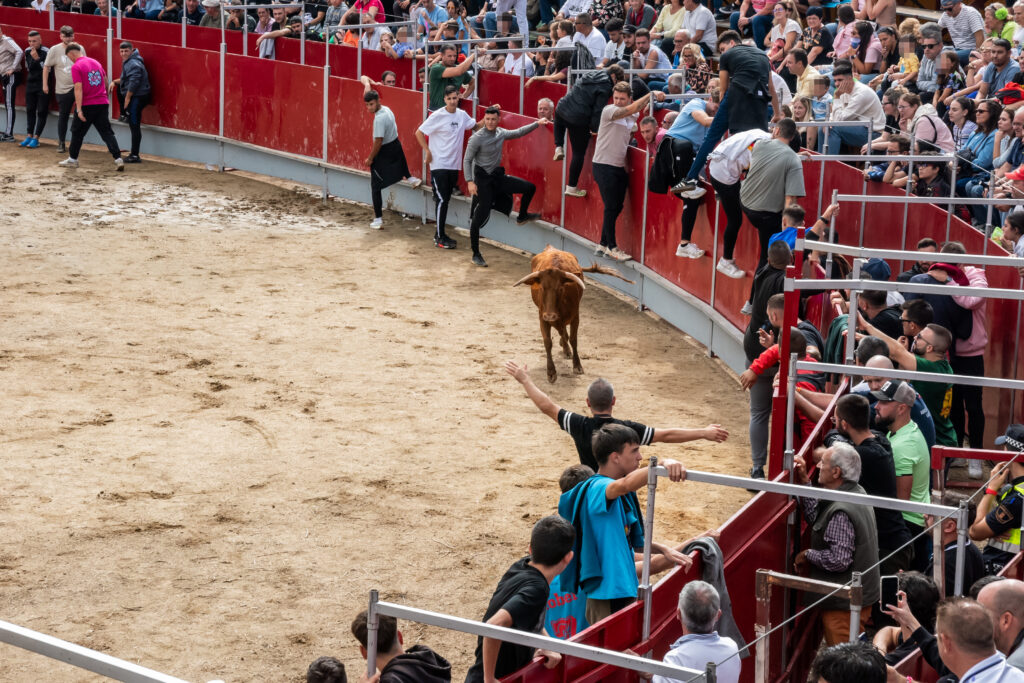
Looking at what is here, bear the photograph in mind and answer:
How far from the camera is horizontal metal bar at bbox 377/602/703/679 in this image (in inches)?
160

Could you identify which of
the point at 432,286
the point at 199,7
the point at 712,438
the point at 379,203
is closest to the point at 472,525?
the point at 712,438

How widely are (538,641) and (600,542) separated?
1634mm

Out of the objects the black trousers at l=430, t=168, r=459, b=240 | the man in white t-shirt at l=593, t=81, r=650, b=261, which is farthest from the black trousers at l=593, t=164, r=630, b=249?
the black trousers at l=430, t=168, r=459, b=240

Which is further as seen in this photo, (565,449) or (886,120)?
(886,120)

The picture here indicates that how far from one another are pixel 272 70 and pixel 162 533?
12383mm

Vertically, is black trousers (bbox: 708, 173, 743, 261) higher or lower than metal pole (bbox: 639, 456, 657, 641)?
higher

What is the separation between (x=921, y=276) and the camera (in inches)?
355

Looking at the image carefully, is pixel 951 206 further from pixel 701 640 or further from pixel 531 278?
pixel 701 640

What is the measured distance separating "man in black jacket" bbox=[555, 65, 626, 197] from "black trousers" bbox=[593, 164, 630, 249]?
0.60 m

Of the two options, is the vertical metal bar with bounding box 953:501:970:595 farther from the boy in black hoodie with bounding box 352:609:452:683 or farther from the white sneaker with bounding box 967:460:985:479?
the white sneaker with bounding box 967:460:985:479

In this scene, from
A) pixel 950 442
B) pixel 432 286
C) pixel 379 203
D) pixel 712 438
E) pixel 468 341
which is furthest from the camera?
pixel 379 203

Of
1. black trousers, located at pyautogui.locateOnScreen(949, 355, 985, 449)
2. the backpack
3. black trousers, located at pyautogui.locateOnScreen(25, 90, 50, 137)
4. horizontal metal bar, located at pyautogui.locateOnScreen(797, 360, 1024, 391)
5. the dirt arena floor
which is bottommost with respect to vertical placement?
the dirt arena floor

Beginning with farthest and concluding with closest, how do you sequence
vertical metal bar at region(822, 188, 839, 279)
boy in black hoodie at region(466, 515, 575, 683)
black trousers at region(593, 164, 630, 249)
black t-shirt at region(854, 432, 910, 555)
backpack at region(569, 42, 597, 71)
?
1. backpack at region(569, 42, 597, 71)
2. black trousers at region(593, 164, 630, 249)
3. vertical metal bar at region(822, 188, 839, 279)
4. black t-shirt at region(854, 432, 910, 555)
5. boy in black hoodie at region(466, 515, 575, 683)

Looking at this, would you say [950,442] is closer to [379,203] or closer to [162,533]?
[162,533]
